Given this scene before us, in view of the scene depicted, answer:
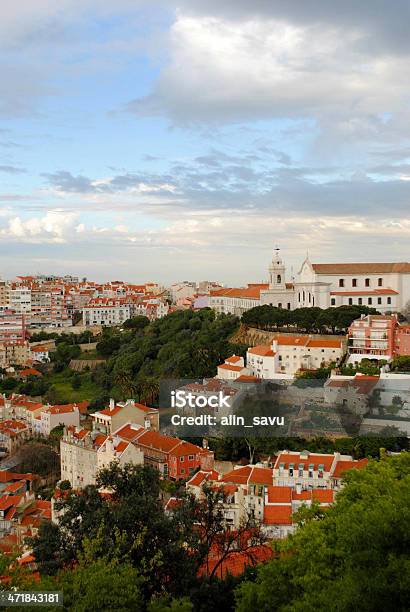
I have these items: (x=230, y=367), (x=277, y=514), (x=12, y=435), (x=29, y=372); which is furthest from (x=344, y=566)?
(x=29, y=372)

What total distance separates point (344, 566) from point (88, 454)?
15.8 m

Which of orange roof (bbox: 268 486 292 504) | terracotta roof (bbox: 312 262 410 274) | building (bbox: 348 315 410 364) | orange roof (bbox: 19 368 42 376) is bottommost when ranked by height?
orange roof (bbox: 19 368 42 376)

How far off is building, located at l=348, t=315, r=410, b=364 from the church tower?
36.1ft

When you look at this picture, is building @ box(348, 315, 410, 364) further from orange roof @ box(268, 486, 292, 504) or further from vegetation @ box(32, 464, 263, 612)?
vegetation @ box(32, 464, 263, 612)

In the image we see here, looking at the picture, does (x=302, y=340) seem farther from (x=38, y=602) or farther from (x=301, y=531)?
(x=38, y=602)

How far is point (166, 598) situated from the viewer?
8.74 meters

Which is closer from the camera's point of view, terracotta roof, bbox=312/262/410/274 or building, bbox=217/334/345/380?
building, bbox=217/334/345/380

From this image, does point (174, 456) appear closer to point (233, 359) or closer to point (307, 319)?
point (233, 359)

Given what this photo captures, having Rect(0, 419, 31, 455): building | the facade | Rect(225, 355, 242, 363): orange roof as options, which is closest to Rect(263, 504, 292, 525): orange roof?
the facade

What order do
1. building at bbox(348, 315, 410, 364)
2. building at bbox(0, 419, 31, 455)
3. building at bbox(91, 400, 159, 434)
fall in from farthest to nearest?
building at bbox(0, 419, 31, 455) < building at bbox(348, 315, 410, 364) < building at bbox(91, 400, 159, 434)

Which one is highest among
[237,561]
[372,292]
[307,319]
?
[372,292]

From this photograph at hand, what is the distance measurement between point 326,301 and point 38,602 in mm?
31392

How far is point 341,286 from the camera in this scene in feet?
127

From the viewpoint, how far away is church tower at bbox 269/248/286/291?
1583 inches
